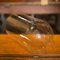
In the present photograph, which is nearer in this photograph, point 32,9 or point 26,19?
point 26,19

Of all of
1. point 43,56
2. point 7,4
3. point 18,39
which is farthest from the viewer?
point 7,4

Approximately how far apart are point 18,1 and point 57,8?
21.3 inches

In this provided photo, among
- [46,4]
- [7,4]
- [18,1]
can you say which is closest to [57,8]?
[46,4]

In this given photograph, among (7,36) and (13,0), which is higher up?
(13,0)

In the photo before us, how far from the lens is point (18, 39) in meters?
0.96

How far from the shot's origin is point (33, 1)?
7.24ft

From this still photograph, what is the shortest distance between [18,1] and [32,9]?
0.22 metres

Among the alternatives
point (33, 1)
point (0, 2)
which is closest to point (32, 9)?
point (33, 1)

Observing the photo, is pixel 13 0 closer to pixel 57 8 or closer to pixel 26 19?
pixel 57 8

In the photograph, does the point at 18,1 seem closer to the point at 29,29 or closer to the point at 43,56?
the point at 29,29

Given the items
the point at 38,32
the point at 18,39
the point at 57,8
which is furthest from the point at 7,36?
the point at 57,8

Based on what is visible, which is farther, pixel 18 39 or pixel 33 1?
pixel 33 1

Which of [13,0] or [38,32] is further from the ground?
[13,0]

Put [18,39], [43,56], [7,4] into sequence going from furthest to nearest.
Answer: [7,4] < [18,39] < [43,56]
